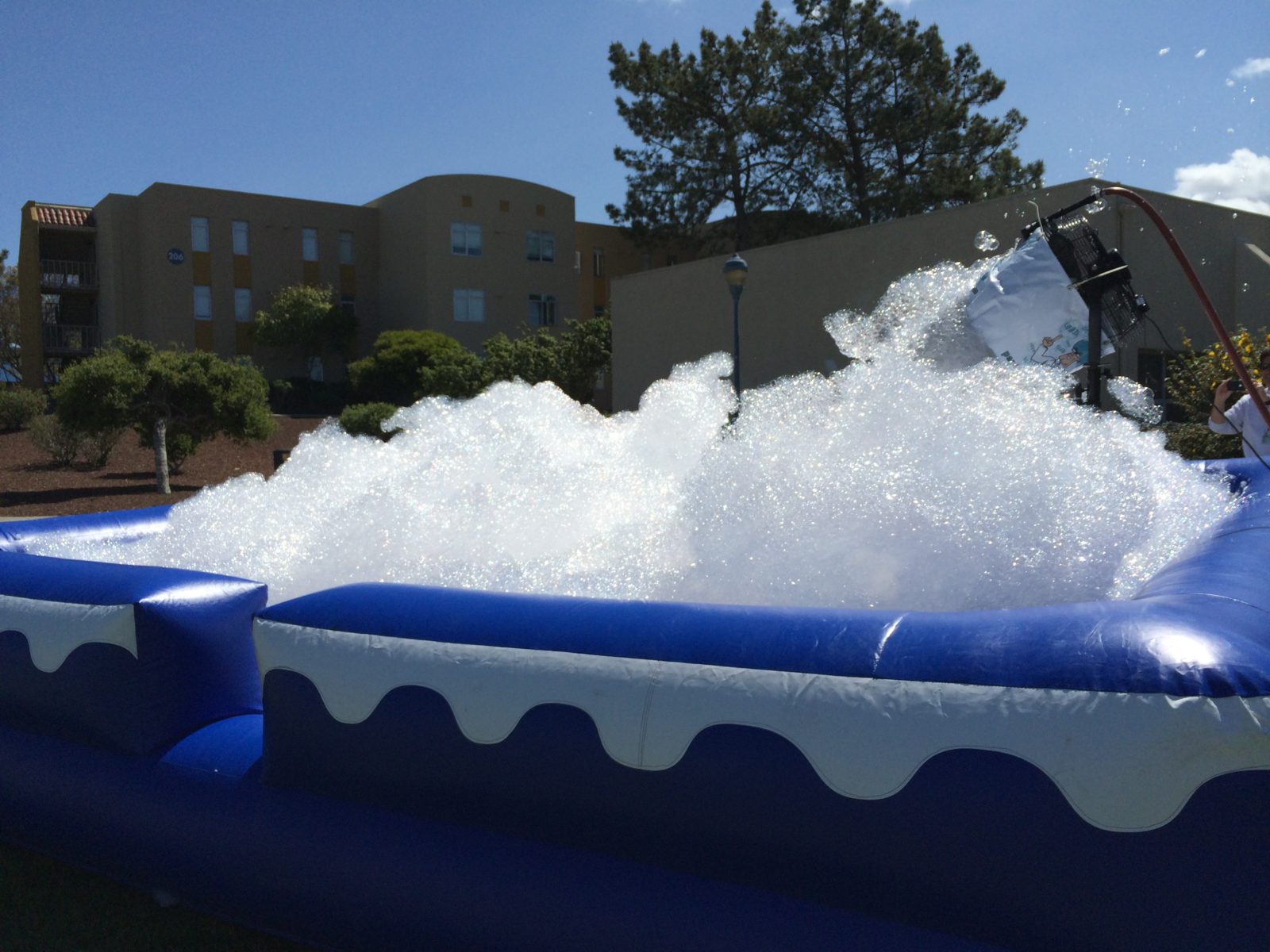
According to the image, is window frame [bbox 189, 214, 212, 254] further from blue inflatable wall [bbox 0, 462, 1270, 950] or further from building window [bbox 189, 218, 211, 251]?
blue inflatable wall [bbox 0, 462, 1270, 950]

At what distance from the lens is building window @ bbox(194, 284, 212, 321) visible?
90.6 feet

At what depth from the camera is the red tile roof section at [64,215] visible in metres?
27.7

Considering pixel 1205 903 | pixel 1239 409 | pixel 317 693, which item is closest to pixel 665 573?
pixel 317 693

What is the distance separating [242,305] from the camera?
28.4 m

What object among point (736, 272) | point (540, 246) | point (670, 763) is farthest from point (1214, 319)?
point (540, 246)

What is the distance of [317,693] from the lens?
72.4 inches

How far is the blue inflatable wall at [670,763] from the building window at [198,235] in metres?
28.2

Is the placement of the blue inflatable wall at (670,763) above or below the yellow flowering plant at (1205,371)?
below

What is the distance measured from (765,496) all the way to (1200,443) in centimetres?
840

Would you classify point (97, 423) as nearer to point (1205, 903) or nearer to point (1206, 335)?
point (1205, 903)

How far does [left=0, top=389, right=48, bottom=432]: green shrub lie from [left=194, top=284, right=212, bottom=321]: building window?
30.0 feet

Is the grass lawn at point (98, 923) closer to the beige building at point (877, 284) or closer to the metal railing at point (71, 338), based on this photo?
the beige building at point (877, 284)

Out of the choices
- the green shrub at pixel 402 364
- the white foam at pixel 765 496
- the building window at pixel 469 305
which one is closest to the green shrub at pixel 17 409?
the green shrub at pixel 402 364

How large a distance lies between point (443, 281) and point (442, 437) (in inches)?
1032
